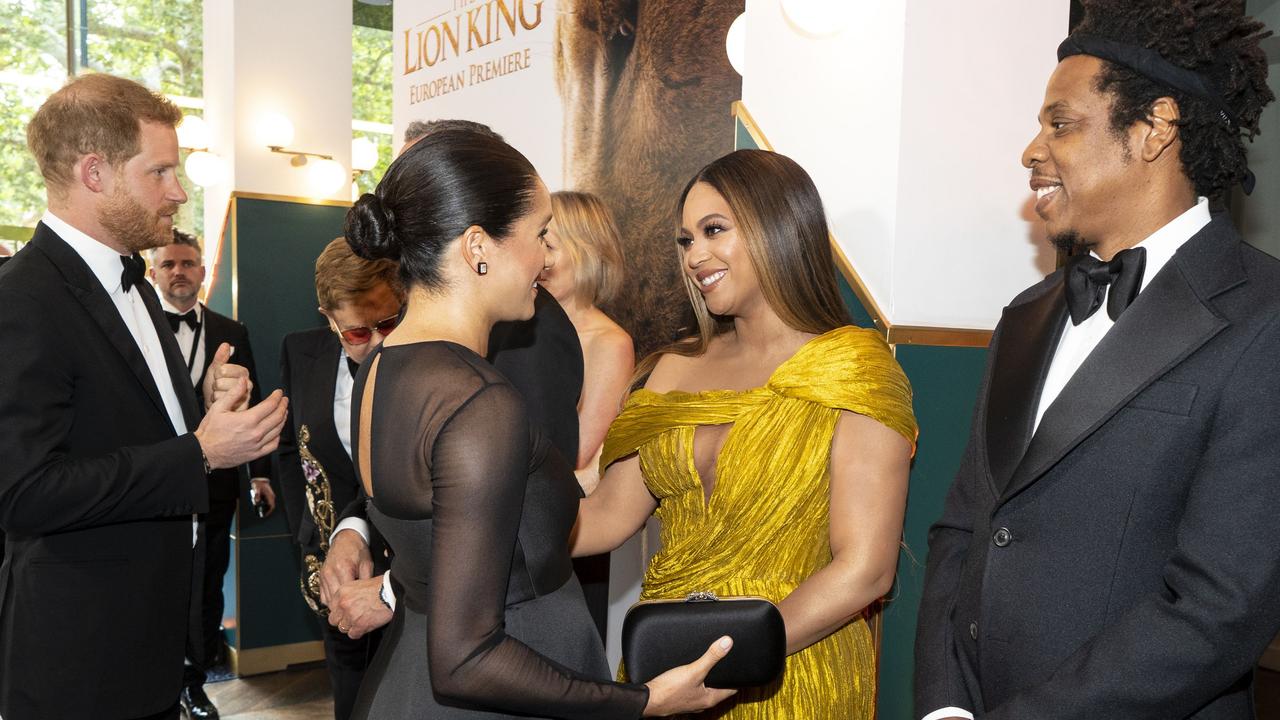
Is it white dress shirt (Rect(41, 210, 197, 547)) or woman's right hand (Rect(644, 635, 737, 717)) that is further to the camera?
white dress shirt (Rect(41, 210, 197, 547))

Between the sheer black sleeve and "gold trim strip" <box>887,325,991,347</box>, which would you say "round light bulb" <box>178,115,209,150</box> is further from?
the sheer black sleeve

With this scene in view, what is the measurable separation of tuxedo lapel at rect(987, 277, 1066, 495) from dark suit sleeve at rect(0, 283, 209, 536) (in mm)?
1677

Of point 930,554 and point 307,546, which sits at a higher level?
point 930,554

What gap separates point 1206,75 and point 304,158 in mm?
5558

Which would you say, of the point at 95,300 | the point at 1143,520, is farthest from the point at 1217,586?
the point at 95,300

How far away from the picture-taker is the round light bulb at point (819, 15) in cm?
264

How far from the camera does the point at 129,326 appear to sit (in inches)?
91.2

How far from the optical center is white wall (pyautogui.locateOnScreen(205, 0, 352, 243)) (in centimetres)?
600

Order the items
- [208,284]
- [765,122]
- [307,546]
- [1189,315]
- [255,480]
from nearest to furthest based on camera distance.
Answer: [1189,315], [765,122], [307,546], [255,480], [208,284]

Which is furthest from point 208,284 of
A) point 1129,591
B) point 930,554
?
point 1129,591

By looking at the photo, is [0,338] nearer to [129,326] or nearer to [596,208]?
[129,326]

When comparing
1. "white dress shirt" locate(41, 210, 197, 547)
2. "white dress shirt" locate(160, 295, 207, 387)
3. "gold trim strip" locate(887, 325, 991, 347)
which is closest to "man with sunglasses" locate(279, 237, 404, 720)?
"white dress shirt" locate(41, 210, 197, 547)

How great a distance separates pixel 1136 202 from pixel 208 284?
19.5ft

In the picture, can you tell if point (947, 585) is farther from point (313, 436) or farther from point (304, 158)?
point (304, 158)
